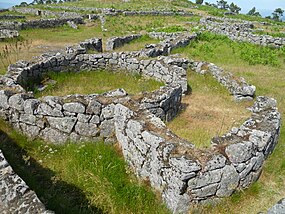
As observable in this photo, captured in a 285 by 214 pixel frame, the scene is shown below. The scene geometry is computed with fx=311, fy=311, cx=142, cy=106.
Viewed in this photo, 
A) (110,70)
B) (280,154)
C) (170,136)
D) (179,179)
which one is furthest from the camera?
(110,70)

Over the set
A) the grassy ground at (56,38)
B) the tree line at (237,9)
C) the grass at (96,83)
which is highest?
the grass at (96,83)

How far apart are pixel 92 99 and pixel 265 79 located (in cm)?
1127

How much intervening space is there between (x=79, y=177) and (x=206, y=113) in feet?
20.5

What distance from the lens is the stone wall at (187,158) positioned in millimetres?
6223

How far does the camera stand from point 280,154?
8.66 meters

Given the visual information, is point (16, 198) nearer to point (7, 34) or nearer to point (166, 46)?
point (166, 46)

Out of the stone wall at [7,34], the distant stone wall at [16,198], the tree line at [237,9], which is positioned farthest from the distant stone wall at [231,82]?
the tree line at [237,9]

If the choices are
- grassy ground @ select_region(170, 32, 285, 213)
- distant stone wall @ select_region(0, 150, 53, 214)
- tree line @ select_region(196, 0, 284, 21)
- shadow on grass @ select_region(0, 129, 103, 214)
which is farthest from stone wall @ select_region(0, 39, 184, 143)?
tree line @ select_region(196, 0, 284, 21)

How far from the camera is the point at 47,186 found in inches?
271

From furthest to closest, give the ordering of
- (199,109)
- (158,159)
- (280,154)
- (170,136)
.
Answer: (199,109) < (280,154) < (170,136) < (158,159)

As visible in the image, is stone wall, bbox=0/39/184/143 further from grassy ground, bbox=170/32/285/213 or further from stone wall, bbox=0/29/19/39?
stone wall, bbox=0/29/19/39

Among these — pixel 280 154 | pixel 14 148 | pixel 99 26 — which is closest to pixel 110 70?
pixel 14 148

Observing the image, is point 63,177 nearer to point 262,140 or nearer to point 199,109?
point 262,140

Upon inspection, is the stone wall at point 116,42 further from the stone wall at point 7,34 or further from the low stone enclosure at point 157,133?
the low stone enclosure at point 157,133
